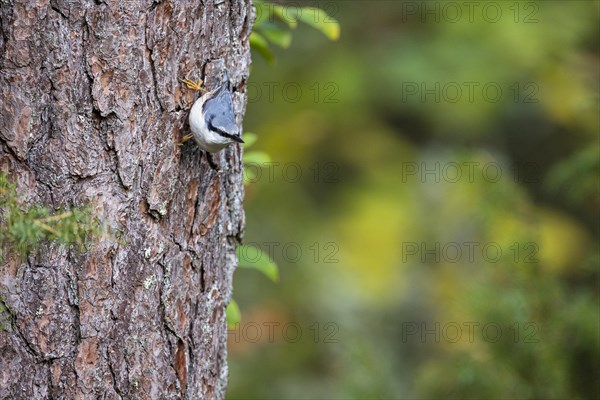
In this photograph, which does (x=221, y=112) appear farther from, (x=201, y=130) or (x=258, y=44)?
(x=258, y=44)

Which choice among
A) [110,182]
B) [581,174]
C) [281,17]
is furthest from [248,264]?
[581,174]

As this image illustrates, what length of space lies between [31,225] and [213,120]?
78 cm

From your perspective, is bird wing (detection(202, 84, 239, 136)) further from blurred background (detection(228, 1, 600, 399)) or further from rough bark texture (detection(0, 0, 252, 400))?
blurred background (detection(228, 1, 600, 399))

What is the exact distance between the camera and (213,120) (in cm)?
235

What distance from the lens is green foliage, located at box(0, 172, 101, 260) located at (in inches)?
68.9

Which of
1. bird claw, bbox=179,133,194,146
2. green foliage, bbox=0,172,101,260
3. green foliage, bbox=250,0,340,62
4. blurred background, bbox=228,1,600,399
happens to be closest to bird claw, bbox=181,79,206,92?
bird claw, bbox=179,133,194,146

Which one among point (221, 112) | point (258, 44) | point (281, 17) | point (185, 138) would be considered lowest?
point (185, 138)

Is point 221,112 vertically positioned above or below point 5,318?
above

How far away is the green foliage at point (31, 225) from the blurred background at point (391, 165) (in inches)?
189

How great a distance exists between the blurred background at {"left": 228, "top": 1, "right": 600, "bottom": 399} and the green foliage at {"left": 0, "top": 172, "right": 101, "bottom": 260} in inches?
189

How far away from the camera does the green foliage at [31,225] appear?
175 cm

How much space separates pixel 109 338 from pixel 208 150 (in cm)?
71

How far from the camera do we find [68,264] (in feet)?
7.29

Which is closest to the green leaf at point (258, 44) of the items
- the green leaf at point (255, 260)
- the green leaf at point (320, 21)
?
the green leaf at point (320, 21)
